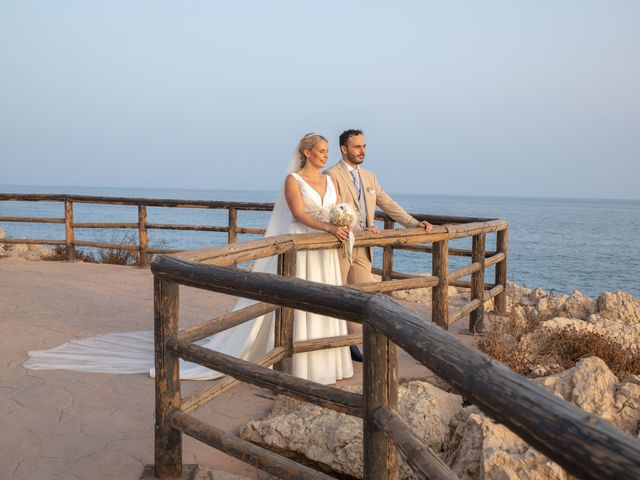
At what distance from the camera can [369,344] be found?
7.10 ft

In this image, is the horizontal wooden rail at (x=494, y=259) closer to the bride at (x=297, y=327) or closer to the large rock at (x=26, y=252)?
the bride at (x=297, y=327)

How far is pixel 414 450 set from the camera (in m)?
1.91

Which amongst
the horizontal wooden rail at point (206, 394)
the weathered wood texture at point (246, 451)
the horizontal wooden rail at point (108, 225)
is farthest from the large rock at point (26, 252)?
the weathered wood texture at point (246, 451)

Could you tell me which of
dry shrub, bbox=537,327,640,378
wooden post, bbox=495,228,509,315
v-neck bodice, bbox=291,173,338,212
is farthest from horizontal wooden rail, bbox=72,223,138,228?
dry shrub, bbox=537,327,640,378

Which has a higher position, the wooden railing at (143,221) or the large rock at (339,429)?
the wooden railing at (143,221)

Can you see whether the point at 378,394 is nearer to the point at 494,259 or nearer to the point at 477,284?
the point at 477,284

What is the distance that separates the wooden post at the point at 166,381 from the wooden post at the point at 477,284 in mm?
4003

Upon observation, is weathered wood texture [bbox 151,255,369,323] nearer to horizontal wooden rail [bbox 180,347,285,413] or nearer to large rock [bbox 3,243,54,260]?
horizontal wooden rail [bbox 180,347,285,413]

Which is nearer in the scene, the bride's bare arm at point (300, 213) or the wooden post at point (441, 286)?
the bride's bare arm at point (300, 213)

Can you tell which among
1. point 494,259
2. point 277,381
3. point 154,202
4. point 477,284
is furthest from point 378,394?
point 154,202

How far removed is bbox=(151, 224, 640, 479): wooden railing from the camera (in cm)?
115

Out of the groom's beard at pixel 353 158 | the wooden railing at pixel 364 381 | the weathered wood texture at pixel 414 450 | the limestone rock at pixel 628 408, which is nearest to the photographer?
the wooden railing at pixel 364 381

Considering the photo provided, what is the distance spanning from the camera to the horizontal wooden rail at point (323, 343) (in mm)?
4602

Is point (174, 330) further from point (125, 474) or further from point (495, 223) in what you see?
point (495, 223)
